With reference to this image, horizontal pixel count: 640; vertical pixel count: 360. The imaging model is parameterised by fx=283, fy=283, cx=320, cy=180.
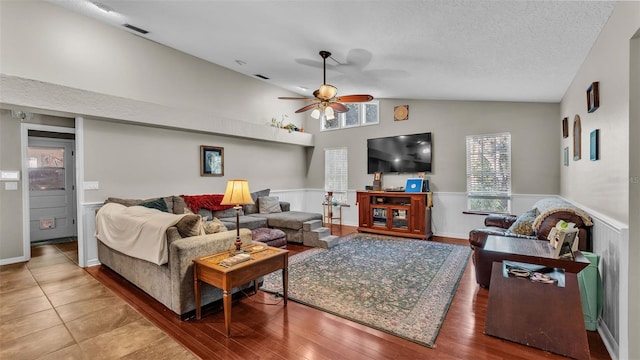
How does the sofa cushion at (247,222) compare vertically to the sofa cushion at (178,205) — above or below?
below

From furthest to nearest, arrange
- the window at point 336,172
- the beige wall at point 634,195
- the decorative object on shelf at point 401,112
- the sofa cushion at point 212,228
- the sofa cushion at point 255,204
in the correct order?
1. the window at point 336,172
2. the decorative object on shelf at point 401,112
3. the sofa cushion at point 255,204
4. the sofa cushion at point 212,228
5. the beige wall at point 634,195

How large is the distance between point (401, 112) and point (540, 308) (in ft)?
16.3

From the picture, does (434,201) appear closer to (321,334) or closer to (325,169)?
(325,169)

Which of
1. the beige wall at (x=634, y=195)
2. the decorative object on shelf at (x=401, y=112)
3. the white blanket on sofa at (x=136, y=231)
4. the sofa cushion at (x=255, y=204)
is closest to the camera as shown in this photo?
the beige wall at (x=634, y=195)

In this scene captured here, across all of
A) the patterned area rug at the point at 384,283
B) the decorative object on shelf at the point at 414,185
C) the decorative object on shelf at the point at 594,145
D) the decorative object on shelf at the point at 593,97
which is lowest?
the patterned area rug at the point at 384,283

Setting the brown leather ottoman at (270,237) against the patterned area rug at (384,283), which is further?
the brown leather ottoman at (270,237)

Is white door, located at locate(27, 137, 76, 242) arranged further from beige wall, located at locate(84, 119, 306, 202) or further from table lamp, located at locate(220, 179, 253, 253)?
table lamp, located at locate(220, 179, 253, 253)

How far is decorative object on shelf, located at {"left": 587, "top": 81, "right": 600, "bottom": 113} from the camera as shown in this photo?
8.32 feet

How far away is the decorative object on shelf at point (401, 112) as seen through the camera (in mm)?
6430

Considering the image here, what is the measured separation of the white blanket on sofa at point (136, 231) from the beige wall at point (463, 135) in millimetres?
5033

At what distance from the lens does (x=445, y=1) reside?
2279 millimetres

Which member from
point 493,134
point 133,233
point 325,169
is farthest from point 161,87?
point 493,134

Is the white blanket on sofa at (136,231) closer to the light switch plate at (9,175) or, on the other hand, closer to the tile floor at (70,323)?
the tile floor at (70,323)

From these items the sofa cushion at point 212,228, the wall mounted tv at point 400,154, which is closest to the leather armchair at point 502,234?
the sofa cushion at point 212,228
